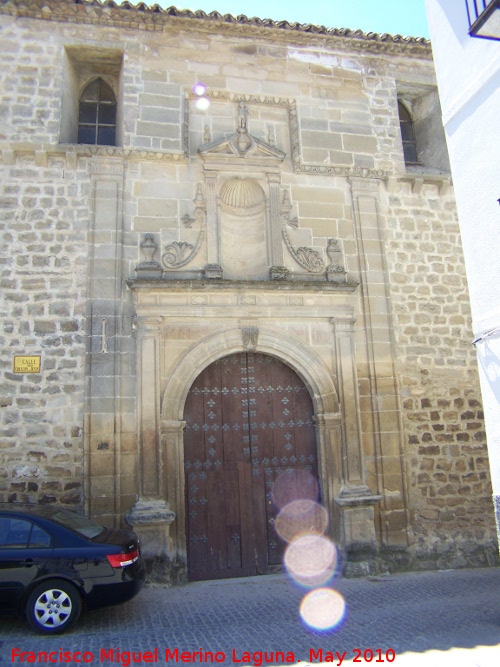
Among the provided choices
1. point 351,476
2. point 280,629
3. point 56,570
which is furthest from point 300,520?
point 56,570

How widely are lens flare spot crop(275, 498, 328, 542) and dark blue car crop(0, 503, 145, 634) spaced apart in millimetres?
2486

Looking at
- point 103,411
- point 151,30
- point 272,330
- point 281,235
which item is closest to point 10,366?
point 103,411

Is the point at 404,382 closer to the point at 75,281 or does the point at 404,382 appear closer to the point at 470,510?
the point at 470,510

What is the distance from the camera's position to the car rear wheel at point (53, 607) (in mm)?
4988

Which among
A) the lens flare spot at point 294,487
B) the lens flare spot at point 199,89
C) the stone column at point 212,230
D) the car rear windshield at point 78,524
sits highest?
the lens flare spot at point 199,89

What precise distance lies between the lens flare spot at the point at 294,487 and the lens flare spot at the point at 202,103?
543 cm

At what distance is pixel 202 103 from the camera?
8.43 metres

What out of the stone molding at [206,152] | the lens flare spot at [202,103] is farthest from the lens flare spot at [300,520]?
the lens flare spot at [202,103]

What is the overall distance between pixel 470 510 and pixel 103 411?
17.3ft

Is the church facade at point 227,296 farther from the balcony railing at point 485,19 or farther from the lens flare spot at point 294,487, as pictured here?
the balcony railing at point 485,19

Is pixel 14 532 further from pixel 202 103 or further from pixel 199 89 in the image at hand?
pixel 199 89

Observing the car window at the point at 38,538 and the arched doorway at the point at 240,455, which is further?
the arched doorway at the point at 240,455

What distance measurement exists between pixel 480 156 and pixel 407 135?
488 centimetres

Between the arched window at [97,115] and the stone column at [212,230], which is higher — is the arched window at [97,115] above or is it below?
above
